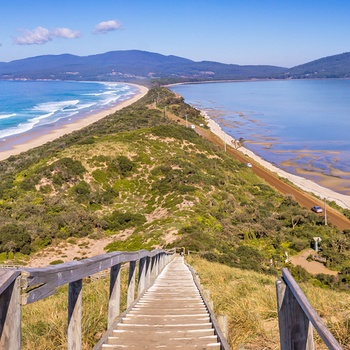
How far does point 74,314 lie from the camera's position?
10.8ft

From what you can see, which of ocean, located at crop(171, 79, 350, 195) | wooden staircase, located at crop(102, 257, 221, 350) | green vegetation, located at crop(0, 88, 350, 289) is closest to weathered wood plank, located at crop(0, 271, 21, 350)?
wooden staircase, located at crop(102, 257, 221, 350)

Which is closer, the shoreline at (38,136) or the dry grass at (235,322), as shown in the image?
the dry grass at (235,322)

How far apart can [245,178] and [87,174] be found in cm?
1599

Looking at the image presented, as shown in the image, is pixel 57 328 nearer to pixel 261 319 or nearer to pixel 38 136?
pixel 261 319

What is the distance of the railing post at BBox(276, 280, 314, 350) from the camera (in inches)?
90.5

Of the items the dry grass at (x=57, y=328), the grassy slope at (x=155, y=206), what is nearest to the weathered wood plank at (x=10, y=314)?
the dry grass at (x=57, y=328)

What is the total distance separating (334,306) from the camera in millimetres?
5965

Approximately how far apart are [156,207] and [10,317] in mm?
28992

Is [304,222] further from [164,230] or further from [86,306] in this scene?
[86,306]

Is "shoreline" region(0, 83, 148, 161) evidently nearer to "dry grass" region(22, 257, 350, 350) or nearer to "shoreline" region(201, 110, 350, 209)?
"shoreline" region(201, 110, 350, 209)

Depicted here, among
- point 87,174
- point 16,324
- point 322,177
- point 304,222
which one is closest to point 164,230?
point 304,222

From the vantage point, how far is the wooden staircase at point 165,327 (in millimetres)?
3900

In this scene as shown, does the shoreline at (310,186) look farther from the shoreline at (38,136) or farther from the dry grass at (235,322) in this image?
the dry grass at (235,322)

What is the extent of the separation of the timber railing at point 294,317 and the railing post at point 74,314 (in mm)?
1563
